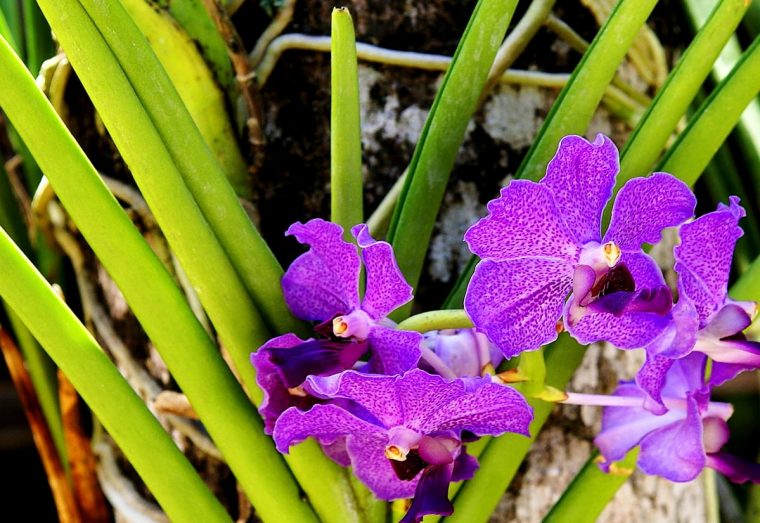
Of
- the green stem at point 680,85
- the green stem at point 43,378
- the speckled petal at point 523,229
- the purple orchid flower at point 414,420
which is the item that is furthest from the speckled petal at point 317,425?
the green stem at point 43,378

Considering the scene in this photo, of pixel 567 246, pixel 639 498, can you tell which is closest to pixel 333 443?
pixel 567 246

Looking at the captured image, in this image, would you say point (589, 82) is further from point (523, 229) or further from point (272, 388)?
point (272, 388)

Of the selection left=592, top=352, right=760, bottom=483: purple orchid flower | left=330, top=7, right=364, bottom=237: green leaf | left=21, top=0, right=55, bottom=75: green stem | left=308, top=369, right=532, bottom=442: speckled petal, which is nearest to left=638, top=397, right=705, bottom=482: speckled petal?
left=592, top=352, right=760, bottom=483: purple orchid flower

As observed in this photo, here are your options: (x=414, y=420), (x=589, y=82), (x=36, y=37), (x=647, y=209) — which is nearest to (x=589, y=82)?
(x=589, y=82)

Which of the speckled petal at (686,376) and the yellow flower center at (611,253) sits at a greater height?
the yellow flower center at (611,253)

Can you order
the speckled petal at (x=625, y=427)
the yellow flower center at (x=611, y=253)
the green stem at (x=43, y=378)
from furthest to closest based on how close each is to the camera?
the green stem at (x=43, y=378) < the speckled petal at (x=625, y=427) < the yellow flower center at (x=611, y=253)

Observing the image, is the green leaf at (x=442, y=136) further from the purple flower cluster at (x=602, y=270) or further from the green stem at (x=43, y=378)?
the green stem at (x=43, y=378)

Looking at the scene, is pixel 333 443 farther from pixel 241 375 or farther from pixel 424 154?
pixel 424 154

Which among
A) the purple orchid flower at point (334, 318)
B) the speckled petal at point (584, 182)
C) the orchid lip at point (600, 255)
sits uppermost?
the speckled petal at point (584, 182)
